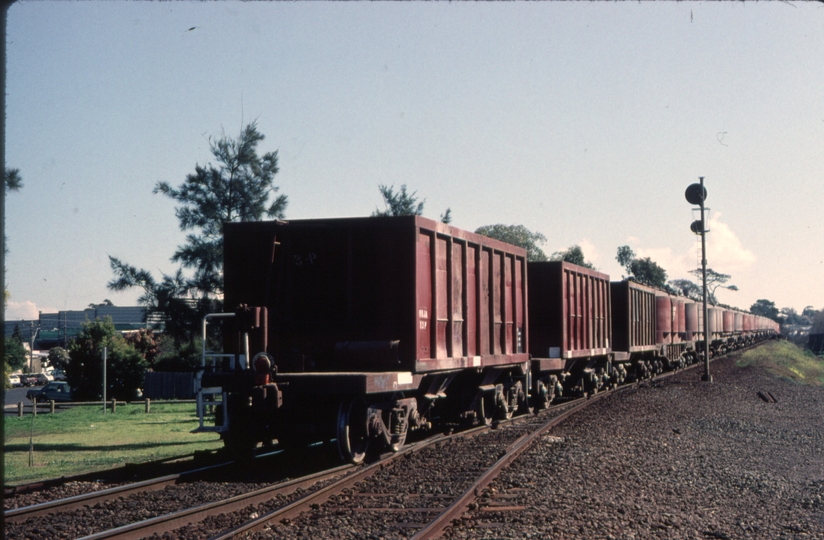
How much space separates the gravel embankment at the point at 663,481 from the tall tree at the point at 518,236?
174ft

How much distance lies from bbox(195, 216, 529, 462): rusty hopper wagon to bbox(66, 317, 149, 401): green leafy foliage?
3683 centimetres

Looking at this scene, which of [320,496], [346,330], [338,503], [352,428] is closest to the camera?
[338,503]

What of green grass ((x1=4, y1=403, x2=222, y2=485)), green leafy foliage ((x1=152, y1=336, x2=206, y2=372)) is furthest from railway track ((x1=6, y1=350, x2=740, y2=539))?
green leafy foliage ((x1=152, y1=336, x2=206, y2=372))

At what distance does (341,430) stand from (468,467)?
1.54m

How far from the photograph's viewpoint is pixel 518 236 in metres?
71.5

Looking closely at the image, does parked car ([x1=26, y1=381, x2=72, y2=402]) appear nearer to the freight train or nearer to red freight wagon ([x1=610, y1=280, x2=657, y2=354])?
red freight wagon ([x1=610, y1=280, x2=657, y2=354])

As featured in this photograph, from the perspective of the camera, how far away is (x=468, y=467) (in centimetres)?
922

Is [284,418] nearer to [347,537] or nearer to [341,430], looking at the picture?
[341,430]

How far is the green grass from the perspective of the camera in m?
12.4

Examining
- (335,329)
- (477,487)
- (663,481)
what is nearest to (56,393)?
(335,329)

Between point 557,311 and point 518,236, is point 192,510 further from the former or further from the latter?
point 518,236

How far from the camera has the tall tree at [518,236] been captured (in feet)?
228

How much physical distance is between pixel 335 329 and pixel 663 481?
4227mm

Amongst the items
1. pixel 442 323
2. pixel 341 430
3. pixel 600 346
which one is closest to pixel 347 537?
pixel 341 430
